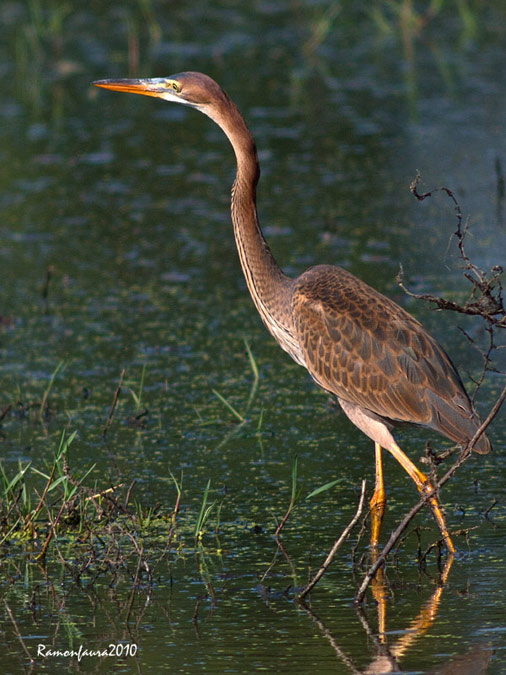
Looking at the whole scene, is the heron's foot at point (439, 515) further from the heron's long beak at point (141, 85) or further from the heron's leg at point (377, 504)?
the heron's long beak at point (141, 85)

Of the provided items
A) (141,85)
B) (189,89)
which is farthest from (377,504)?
(141,85)

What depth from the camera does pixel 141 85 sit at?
7.82 meters

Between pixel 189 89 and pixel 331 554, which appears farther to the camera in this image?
pixel 189 89

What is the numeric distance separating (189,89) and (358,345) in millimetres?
1809

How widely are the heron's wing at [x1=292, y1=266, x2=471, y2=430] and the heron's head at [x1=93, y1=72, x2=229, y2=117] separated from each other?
119 cm

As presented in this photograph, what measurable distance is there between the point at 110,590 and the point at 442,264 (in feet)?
17.5

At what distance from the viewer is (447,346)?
29.0ft

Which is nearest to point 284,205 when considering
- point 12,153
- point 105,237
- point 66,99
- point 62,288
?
point 105,237

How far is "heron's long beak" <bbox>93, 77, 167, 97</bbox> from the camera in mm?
7688

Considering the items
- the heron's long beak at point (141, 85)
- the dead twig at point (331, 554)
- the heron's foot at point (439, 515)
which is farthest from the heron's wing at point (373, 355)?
the heron's long beak at point (141, 85)

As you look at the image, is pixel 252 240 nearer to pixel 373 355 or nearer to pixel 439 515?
pixel 373 355

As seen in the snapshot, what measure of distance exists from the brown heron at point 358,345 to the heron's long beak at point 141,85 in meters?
0.37

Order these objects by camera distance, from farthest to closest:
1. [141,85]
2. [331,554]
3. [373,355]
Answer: [141,85] < [373,355] < [331,554]

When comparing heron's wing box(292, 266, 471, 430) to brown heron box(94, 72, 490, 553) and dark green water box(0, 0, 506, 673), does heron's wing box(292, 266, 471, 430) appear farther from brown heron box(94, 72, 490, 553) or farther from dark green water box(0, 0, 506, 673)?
dark green water box(0, 0, 506, 673)
